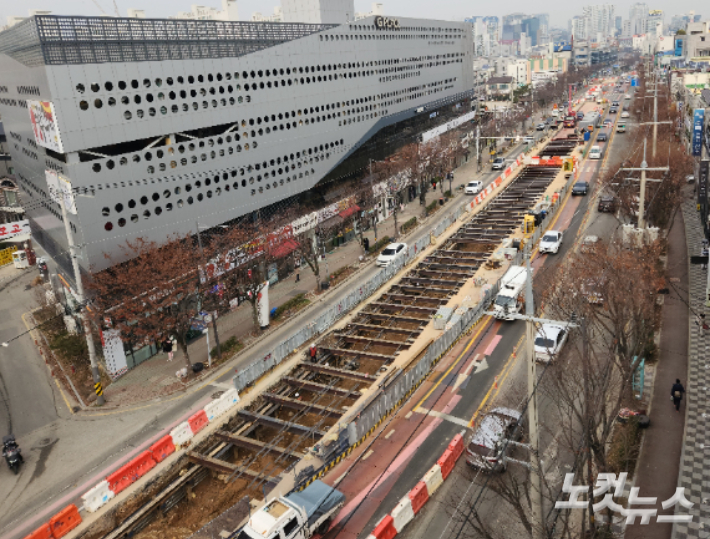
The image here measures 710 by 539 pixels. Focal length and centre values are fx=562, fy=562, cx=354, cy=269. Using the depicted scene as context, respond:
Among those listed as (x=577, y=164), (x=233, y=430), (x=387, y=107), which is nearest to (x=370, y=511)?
(x=233, y=430)

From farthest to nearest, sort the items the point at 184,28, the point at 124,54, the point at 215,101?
the point at 215,101, the point at 184,28, the point at 124,54

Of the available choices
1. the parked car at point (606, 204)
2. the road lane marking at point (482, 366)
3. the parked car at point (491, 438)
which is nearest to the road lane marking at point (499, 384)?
the road lane marking at point (482, 366)

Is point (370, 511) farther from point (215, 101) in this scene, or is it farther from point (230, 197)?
point (215, 101)

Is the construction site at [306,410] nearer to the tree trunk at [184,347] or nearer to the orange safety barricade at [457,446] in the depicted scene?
the orange safety barricade at [457,446]

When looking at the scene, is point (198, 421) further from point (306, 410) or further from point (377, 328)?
point (377, 328)

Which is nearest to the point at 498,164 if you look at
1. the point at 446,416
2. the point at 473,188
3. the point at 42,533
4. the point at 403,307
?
the point at 473,188

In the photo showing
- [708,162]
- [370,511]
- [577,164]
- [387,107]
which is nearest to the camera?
[370,511]
